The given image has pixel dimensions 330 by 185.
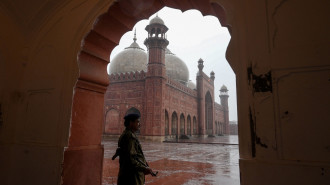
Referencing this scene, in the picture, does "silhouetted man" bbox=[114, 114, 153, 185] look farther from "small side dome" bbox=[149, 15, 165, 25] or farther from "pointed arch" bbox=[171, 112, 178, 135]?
"pointed arch" bbox=[171, 112, 178, 135]

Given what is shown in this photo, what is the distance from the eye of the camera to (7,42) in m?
3.26

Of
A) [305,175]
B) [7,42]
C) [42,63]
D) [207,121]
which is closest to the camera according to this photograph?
[305,175]

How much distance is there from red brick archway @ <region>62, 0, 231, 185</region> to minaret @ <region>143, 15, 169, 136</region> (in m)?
13.6

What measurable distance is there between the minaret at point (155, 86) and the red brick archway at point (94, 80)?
13.6 m

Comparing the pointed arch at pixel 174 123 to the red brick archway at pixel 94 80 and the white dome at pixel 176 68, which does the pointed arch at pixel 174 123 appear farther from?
the red brick archway at pixel 94 80

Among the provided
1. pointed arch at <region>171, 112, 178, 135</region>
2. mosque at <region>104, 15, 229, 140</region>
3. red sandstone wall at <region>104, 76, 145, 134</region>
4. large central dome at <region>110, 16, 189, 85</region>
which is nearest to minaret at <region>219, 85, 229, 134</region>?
large central dome at <region>110, 16, 189, 85</region>

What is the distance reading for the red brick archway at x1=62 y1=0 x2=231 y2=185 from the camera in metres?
2.61

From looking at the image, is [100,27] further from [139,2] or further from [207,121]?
[207,121]

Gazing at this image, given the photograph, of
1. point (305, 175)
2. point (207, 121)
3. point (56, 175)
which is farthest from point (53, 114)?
point (207, 121)

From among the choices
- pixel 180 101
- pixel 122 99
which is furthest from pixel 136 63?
pixel 180 101

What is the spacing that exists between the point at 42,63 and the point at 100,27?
101 cm

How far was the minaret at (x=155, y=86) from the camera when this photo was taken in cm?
1653

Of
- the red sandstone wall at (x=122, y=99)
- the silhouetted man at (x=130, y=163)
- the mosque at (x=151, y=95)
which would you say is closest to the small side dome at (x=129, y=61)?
the mosque at (x=151, y=95)

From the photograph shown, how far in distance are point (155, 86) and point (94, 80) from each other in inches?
552
